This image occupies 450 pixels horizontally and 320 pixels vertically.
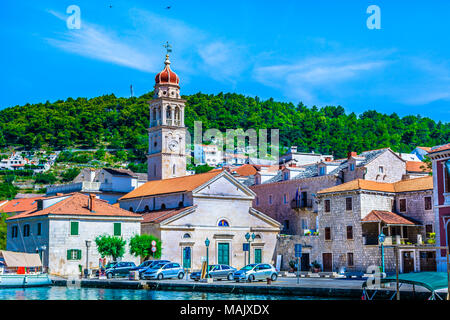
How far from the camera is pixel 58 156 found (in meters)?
184

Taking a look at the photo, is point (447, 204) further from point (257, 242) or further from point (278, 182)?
point (278, 182)

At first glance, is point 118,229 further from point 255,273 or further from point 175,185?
point 255,273

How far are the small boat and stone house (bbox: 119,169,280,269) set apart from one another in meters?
13.1

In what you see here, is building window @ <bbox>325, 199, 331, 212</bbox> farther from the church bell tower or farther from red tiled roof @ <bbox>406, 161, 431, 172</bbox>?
the church bell tower

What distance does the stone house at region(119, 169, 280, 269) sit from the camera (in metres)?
59.6

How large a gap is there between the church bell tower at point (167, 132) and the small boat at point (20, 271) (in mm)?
32012

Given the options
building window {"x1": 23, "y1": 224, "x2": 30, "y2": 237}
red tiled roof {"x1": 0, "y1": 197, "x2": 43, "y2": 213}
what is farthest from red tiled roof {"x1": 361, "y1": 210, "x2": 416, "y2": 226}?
red tiled roof {"x1": 0, "y1": 197, "x2": 43, "y2": 213}

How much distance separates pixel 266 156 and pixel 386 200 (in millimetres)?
116523

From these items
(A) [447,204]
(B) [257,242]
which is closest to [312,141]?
(B) [257,242]

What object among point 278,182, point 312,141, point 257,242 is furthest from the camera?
point 312,141

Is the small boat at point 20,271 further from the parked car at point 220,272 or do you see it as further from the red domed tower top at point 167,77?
the red domed tower top at point 167,77

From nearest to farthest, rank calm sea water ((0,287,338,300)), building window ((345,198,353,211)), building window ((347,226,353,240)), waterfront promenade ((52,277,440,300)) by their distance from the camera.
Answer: waterfront promenade ((52,277,440,300)) → calm sea water ((0,287,338,300)) → building window ((347,226,353,240)) → building window ((345,198,353,211))
